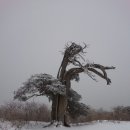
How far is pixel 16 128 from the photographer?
72.3 ft

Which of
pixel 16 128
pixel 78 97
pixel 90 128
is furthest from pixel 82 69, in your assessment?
pixel 16 128

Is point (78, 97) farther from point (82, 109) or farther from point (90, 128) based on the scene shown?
point (90, 128)

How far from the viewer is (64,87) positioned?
27047 millimetres

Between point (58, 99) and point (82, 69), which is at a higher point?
point (82, 69)

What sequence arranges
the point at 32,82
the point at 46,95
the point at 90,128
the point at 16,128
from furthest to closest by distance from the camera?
the point at 46,95, the point at 32,82, the point at 90,128, the point at 16,128

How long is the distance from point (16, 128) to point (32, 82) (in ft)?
19.3

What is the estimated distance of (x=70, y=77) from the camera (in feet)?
97.4

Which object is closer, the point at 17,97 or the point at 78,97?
the point at 17,97

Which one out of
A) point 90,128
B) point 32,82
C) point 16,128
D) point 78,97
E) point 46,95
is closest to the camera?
point 16,128

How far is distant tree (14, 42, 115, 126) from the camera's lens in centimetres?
2689

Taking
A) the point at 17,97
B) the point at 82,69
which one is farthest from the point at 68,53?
the point at 17,97

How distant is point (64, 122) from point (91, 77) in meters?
5.10

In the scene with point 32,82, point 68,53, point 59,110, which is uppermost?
point 68,53

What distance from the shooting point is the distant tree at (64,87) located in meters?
26.9
